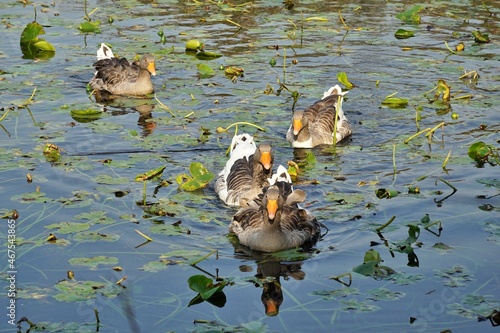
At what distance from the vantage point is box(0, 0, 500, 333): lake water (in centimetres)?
862

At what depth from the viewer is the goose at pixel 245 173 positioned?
11398 mm

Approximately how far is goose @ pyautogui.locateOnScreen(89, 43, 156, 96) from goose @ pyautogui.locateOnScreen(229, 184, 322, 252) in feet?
18.1

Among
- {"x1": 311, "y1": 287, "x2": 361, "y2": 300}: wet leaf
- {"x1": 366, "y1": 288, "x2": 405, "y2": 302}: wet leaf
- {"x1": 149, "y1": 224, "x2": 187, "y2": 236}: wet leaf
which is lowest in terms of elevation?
{"x1": 149, "y1": 224, "x2": 187, "y2": 236}: wet leaf

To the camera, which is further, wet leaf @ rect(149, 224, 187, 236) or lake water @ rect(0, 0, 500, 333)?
wet leaf @ rect(149, 224, 187, 236)

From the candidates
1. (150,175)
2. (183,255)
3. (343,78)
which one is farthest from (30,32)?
(183,255)

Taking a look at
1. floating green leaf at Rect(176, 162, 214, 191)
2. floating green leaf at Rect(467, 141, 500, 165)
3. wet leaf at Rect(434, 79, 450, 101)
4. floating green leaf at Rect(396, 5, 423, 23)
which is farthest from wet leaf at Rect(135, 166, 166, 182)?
floating green leaf at Rect(396, 5, 423, 23)

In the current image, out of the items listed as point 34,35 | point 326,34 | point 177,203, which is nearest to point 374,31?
point 326,34

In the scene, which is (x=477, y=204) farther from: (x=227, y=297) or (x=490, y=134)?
(x=227, y=297)

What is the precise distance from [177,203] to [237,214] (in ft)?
2.81

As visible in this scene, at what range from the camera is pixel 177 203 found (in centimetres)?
1107

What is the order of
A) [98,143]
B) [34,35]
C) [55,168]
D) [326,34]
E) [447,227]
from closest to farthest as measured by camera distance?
[447,227], [55,168], [98,143], [34,35], [326,34]

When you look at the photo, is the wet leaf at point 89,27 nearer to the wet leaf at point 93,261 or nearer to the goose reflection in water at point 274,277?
the wet leaf at point 93,261

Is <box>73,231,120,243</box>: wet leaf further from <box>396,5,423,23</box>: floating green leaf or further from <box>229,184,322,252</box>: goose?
<box>396,5,423,23</box>: floating green leaf

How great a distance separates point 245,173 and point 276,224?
179cm
